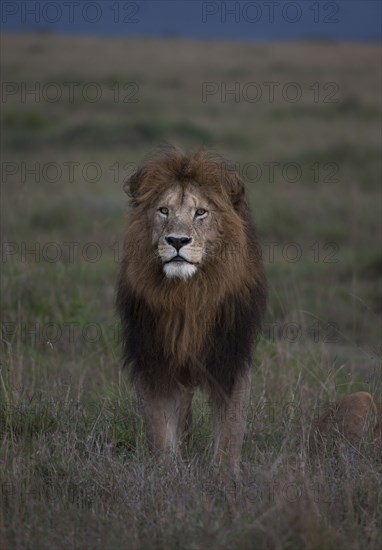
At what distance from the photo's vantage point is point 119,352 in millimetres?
7281

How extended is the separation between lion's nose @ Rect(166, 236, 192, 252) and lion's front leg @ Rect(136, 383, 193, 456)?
779mm

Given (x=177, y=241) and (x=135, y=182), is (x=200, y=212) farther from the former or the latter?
(x=135, y=182)

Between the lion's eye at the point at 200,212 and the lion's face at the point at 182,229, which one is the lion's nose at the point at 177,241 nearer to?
the lion's face at the point at 182,229

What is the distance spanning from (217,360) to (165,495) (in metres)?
0.94

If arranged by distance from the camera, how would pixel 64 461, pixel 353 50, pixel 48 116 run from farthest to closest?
1. pixel 353 50
2. pixel 48 116
3. pixel 64 461

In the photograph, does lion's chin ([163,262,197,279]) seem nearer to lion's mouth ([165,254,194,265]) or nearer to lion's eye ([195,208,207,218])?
lion's mouth ([165,254,194,265])

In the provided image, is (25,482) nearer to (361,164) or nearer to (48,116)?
(361,164)

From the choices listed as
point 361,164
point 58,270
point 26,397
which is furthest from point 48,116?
point 26,397

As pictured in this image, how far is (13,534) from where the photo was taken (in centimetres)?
408

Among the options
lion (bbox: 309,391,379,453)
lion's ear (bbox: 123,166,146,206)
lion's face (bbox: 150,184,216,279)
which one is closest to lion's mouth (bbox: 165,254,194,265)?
lion's face (bbox: 150,184,216,279)

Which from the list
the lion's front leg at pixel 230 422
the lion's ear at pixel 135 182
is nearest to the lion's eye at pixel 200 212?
the lion's ear at pixel 135 182

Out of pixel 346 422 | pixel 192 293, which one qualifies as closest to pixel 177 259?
pixel 192 293

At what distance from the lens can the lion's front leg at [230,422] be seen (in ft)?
16.5

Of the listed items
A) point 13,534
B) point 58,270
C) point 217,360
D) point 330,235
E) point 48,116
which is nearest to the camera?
point 13,534
